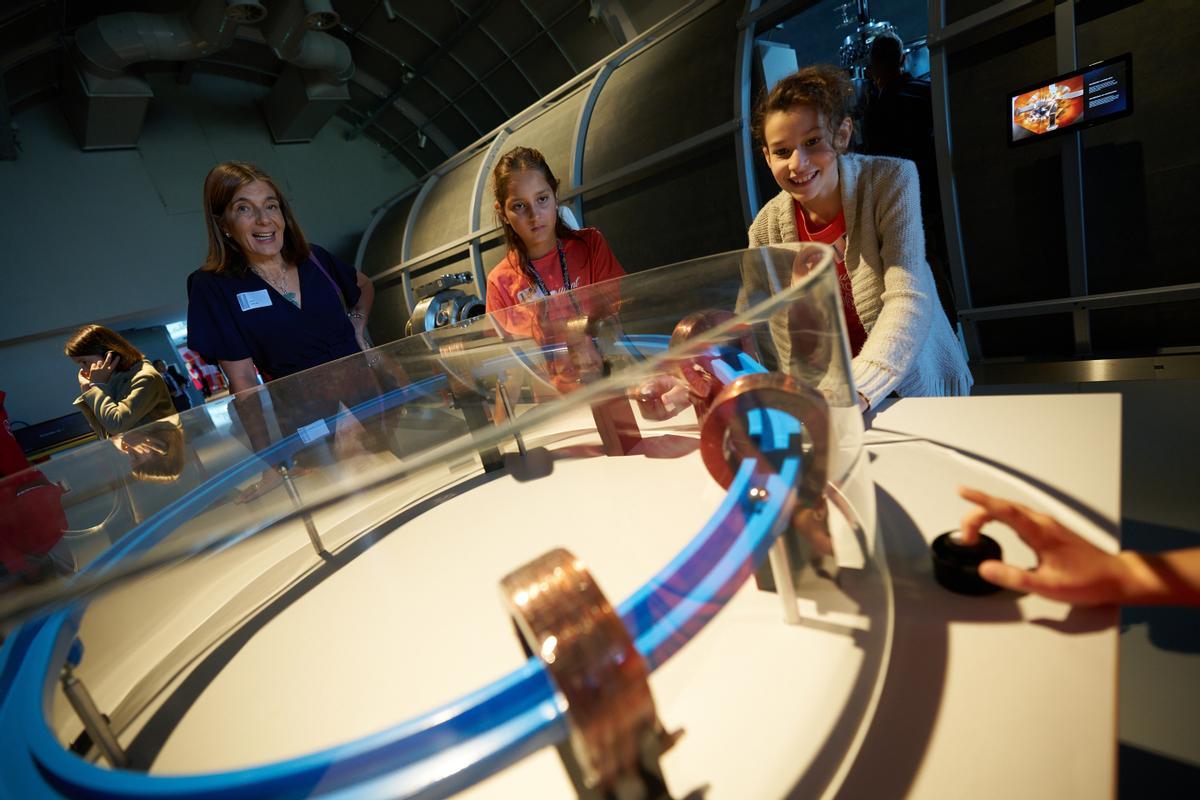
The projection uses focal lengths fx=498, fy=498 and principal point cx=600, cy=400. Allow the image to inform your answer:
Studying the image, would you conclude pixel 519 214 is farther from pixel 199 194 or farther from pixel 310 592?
pixel 199 194

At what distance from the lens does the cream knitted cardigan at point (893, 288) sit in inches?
38.8

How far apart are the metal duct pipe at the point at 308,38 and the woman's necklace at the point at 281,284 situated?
20.3 ft

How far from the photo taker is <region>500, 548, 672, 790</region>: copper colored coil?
0.27 meters

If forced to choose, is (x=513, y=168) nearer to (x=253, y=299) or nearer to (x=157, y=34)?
(x=253, y=299)

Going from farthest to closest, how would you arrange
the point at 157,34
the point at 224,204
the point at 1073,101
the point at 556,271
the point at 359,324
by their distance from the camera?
the point at 157,34 < the point at 1073,101 < the point at 359,324 < the point at 556,271 < the point at 224,204

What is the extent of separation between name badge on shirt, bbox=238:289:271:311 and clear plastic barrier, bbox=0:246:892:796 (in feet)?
1.23

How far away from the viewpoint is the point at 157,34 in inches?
231

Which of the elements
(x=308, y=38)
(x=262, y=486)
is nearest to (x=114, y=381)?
(x=262, y=486)

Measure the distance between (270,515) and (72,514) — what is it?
2.92ft

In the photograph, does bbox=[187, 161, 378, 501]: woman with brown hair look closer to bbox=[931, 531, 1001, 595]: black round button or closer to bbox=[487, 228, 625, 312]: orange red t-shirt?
bbox=[487, 228, 625, 312]: orange red t-shirt

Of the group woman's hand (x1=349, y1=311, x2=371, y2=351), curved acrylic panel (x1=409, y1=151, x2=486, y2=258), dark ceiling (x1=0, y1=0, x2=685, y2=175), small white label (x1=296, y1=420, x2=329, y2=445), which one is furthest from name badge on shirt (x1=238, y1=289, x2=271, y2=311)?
dark ceiling (x1=0, y1=0, x2=685, y2=175)

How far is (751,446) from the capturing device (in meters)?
0.48

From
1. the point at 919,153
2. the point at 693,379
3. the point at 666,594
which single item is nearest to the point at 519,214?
the point at 693,379

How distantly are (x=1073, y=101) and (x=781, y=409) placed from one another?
283 cm
